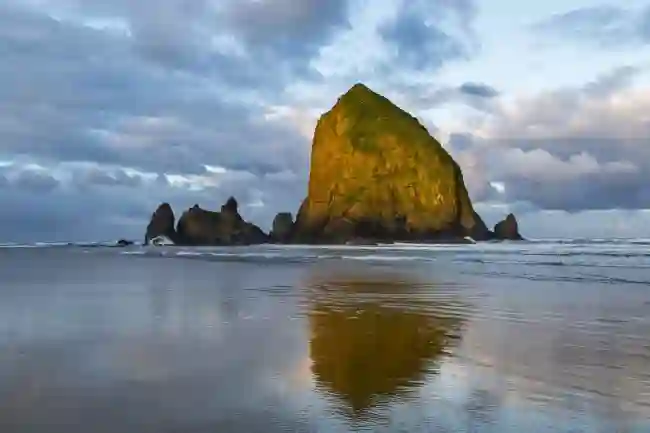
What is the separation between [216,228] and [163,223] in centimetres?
934

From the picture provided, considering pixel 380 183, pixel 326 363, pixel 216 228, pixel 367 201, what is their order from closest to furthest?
pixel 326 363 < pixel 216 228 < pixel 367 201 < pixel 380 183

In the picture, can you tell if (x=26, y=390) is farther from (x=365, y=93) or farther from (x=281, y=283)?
(x=365, y=93)

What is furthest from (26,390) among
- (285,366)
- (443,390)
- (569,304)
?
(569,304)

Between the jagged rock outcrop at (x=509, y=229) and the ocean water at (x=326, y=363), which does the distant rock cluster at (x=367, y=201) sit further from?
the ocean water at (x=326, y=363)

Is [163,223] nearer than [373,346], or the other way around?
[373,346]

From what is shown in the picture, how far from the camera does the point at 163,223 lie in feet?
355

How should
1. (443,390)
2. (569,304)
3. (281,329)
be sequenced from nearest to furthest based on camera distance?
(443,390) → (281,329) → (569,304)

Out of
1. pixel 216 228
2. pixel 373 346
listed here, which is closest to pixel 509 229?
pixel 216 228

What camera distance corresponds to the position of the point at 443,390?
313 inches

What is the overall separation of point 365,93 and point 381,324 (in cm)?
12103

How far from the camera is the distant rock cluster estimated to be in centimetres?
10650

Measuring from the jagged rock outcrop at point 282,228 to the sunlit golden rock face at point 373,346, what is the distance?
296 feet

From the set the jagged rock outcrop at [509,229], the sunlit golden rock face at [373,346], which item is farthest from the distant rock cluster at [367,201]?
the sunlit golden rock face at [373,346]

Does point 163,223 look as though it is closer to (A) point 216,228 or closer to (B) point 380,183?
(A) point 216,228
